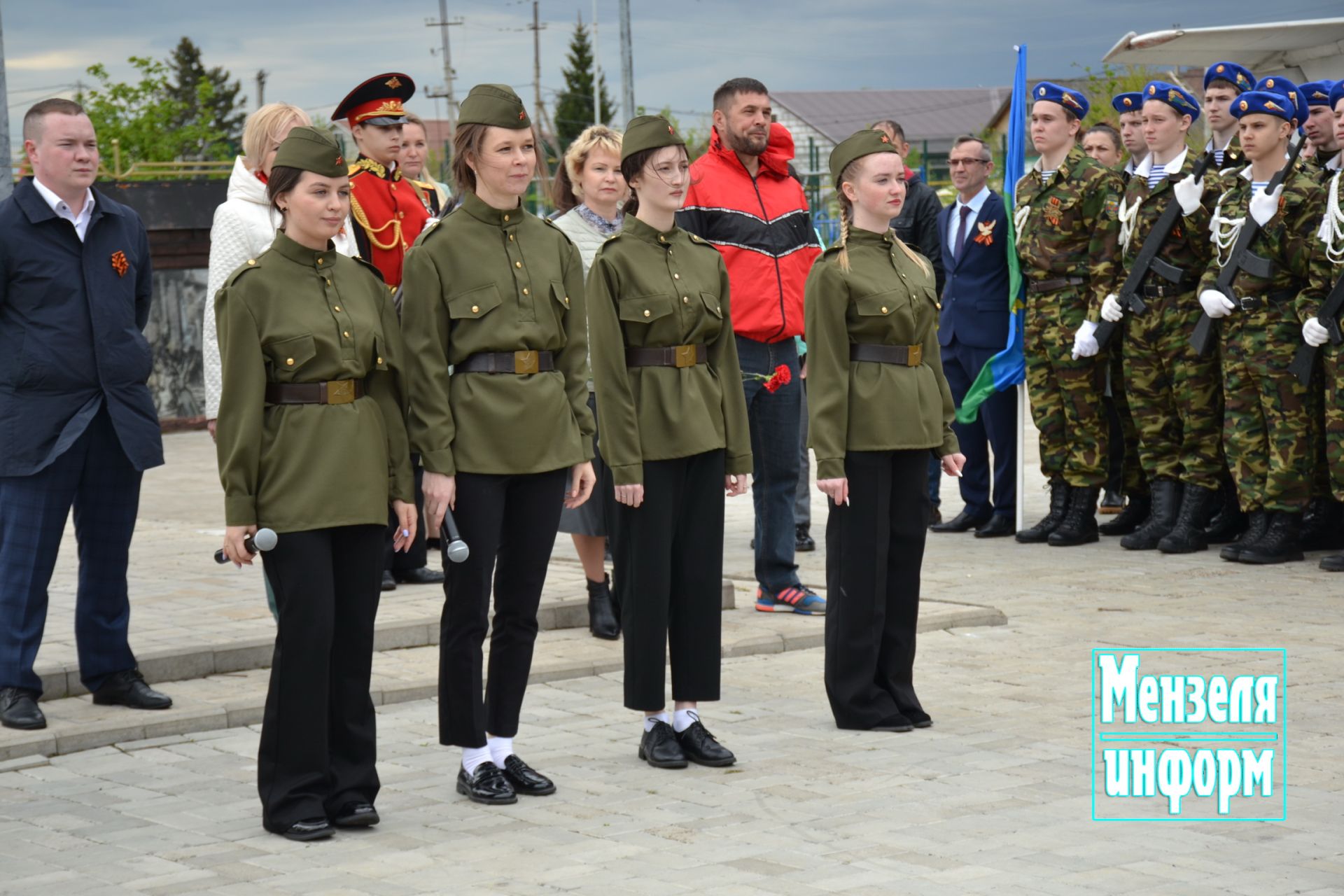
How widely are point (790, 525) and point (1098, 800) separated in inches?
129

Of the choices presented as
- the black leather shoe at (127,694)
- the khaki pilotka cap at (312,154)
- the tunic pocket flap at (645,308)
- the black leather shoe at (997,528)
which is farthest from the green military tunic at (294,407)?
the black leather shoe at (997,528)

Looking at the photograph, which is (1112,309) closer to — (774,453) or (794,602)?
(774,453)

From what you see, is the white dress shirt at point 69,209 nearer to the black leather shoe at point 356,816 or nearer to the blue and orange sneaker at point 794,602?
the black leather shoe at point 356,816

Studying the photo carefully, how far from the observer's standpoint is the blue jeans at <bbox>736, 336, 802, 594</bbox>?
7988mm

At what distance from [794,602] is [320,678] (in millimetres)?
3594

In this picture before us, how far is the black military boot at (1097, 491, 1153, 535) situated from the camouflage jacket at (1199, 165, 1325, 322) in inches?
65.7

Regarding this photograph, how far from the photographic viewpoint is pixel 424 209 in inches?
315

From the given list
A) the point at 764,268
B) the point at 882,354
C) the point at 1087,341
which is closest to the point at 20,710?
the point at 882,354

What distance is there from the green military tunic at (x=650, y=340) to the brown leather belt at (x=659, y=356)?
0.04ft

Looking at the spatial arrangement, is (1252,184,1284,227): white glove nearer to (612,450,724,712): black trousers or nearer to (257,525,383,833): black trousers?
(612,450,724,712): black trousers

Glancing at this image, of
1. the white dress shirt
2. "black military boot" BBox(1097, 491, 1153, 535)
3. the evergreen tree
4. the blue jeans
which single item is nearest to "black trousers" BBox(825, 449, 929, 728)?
the blue jeans

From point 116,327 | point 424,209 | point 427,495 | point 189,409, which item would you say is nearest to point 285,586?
point 427,495

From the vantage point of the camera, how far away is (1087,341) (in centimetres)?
1009

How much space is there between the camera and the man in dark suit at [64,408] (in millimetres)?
6188
